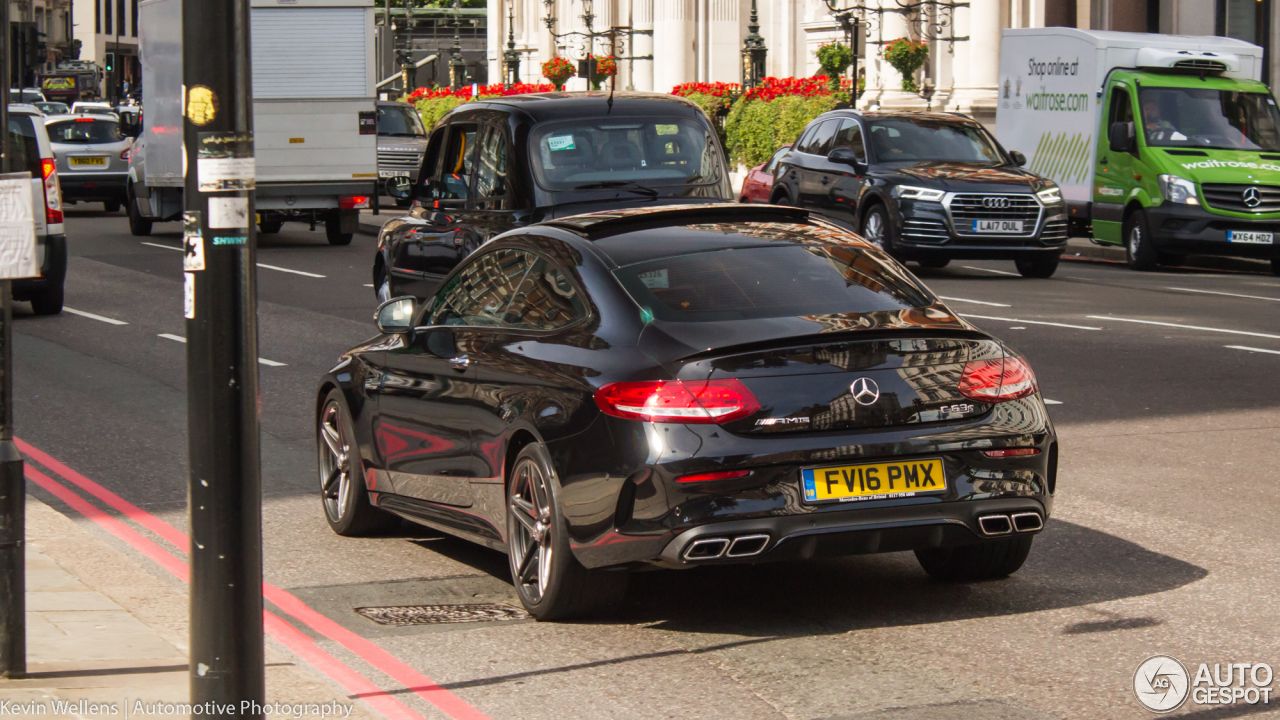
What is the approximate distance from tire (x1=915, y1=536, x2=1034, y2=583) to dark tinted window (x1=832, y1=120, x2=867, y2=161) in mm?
14697

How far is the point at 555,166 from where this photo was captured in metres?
12.0

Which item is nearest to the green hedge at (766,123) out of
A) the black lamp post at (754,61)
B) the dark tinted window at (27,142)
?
the black lamp post at (754,61)

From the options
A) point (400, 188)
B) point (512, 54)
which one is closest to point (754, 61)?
point (512, 54)

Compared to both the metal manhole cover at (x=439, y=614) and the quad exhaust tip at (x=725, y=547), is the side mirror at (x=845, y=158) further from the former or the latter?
the quad exhaust tip at (x=725, y=547)

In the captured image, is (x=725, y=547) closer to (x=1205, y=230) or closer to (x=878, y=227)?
(x=878, y=227)

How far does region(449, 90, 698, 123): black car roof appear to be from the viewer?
12305 millimetres

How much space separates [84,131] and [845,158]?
59.5ft

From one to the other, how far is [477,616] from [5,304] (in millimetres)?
2044

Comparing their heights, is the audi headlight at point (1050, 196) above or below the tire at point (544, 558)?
above

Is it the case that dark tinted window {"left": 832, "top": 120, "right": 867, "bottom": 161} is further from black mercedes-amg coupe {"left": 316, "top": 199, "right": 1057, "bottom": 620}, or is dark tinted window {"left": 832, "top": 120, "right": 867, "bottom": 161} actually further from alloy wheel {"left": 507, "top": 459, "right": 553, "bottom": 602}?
alloy wheel {"left": 507, "top": 459, "right": 553, "bottom": 602}

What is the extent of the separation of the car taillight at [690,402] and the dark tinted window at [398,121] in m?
31.0

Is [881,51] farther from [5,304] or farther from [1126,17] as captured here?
[5,304]

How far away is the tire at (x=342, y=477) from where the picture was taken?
311 inches

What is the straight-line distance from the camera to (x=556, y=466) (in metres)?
6.19
